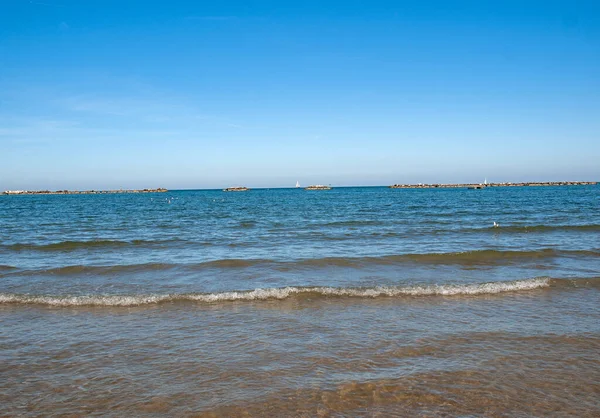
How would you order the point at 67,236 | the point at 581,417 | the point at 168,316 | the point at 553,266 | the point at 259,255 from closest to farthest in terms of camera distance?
1. the point at 581,417
2. the point at 168,316
3. the point at 553,266
4. the point at 259,255
5. the point at 67,236

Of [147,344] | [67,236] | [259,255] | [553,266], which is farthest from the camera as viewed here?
[67,236]

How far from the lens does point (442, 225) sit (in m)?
29.3

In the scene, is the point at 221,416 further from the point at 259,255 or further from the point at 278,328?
the point at 259,255

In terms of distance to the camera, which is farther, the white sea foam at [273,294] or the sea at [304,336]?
the white sea foam at [273,294]

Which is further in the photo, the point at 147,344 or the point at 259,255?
the point at 259,255

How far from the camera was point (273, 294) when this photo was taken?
1075 cm

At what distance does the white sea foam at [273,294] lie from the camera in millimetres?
10297

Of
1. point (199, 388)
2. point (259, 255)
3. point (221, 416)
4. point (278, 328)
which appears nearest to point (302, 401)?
point (221, 416)

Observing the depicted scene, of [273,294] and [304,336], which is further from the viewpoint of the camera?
[273,294]

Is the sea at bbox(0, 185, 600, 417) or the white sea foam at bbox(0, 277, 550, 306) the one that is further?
the white sea foam at bbox(0, 277, 550, 306)

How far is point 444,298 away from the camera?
1030 centimetres

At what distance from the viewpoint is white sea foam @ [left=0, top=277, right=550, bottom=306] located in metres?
10.3

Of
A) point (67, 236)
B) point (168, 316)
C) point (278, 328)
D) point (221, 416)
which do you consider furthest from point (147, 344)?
point (67, 236)

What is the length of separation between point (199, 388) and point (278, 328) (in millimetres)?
2715
